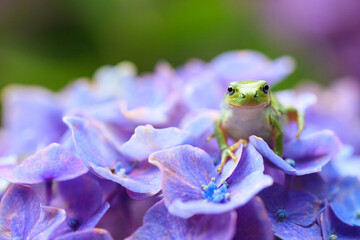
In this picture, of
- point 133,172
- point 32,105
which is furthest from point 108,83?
point 133,172

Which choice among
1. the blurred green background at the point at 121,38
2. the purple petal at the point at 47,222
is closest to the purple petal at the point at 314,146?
the purple petal at the point at 47,222

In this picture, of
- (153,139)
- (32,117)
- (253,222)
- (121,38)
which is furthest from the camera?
(121,38)

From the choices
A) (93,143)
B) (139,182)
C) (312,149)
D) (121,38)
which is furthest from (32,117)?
(121,38)

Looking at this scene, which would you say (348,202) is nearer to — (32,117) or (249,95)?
(249,95)

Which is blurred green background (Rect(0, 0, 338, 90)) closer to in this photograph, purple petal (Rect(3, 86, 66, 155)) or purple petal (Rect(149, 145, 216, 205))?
purple petal (Rect(3, 86, 66, 155))

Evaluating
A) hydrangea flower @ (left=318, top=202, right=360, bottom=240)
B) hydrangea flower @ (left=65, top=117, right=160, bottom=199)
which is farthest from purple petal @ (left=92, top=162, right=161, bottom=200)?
hydrangea flower @ (left=318, top=202, right=360, bottom=240)
